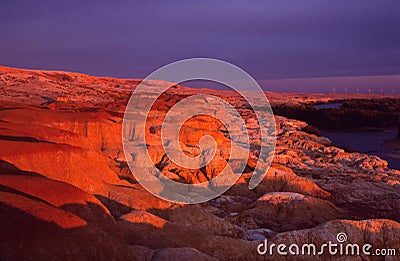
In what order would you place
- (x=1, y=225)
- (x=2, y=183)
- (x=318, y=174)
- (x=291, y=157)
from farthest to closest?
(x=291, y=157)
(x=318, y=174)
(x=2, y=183)
(x=1, y=225)

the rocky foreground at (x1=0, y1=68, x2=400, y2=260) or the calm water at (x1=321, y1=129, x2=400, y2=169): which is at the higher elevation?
the calm water at (x1=321, y1=129, x2=400, y2=169)

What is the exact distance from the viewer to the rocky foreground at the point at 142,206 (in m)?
7.37

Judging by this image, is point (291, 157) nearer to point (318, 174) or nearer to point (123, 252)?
point (318, 174)

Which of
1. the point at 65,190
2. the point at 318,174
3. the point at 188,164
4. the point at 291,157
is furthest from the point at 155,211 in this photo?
the point at 291,157

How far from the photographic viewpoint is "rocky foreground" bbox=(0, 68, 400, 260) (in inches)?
290

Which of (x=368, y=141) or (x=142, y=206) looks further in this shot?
(x=368, y=141)

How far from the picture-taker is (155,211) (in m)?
14.1

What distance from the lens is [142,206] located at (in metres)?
13.5

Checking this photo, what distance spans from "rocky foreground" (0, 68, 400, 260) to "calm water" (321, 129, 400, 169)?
21.0m

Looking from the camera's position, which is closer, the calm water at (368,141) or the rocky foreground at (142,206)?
the rocky foreground at (142,206)

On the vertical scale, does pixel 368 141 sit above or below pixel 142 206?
above

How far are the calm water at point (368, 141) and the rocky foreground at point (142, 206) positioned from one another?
2104 cm

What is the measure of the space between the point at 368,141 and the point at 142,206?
59050 mm

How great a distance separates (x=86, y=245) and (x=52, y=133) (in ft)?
40.4
